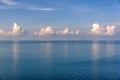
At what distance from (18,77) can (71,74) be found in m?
19.2

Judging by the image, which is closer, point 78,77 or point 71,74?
point 78,77

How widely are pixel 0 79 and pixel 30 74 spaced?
39.8ft

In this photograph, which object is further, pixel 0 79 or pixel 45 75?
pixel 45 75

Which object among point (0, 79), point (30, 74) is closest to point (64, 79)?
point (30, 74)

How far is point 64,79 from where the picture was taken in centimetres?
8062

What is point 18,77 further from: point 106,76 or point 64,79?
point 106,76

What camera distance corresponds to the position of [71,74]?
9006 cm

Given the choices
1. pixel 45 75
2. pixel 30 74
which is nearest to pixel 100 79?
pixel 45 75

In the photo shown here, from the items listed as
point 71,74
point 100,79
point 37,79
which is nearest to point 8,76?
point 37,79

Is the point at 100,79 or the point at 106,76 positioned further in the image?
the point at 106,76

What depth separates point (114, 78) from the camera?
83.4 m

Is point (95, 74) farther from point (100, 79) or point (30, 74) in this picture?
point (30, 74)

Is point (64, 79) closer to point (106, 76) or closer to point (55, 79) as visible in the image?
point (55, 79)

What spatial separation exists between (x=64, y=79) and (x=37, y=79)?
869 centimetres
